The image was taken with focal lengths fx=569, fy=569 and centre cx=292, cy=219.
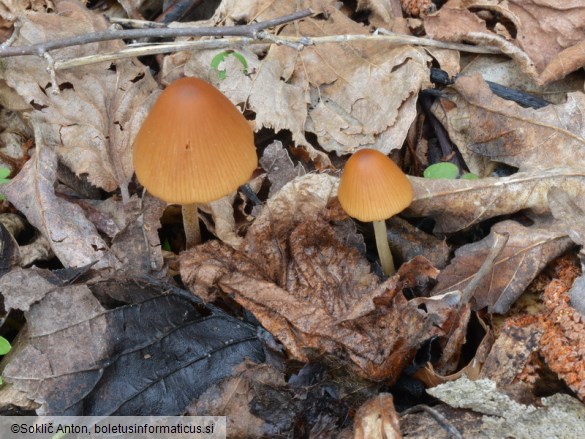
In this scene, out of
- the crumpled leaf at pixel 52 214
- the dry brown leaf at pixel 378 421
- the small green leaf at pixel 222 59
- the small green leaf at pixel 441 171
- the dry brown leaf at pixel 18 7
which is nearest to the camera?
the dry brown leaf at pixel 378 421

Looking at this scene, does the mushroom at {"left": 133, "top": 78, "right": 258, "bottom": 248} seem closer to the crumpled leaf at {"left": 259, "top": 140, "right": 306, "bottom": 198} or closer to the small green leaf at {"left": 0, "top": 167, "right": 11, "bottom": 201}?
the crumpled leaf at {"left": 259, "top": 140, "right": 306, "bottom": 198}

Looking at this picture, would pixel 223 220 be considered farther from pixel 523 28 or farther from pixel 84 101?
pixel 523 28

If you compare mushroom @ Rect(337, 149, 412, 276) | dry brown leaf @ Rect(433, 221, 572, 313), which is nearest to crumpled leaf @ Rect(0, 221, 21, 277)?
mushroom @ Rect(337, 149, 412, 276)

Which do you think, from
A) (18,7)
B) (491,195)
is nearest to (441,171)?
(491,195)

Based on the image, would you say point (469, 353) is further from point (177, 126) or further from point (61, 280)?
point (61, 280)

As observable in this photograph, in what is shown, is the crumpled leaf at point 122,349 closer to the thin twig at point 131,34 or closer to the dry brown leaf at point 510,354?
the dry brown leaf at point 510,354

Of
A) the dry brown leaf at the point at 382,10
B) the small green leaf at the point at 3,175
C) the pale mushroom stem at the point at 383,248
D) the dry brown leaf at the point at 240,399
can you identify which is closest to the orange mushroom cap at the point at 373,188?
the pale mushroom stem at the point at 383,248
